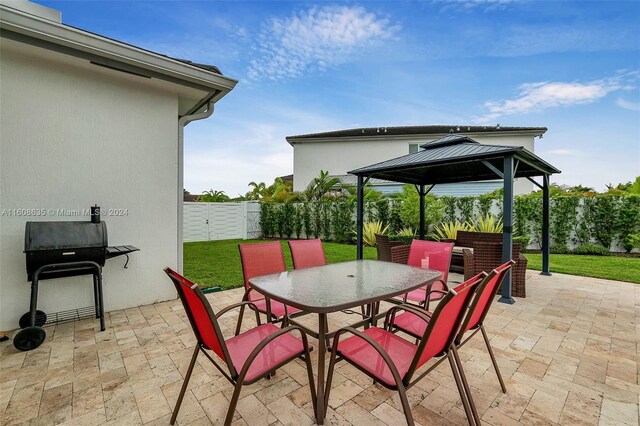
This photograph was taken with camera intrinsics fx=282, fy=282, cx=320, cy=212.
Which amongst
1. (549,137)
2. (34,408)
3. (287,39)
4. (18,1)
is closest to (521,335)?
(34,408)

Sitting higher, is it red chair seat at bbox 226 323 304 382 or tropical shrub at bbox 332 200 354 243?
tropical shrub at bbox 332 200 354 243

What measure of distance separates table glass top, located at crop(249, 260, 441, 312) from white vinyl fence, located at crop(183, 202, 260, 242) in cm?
1144

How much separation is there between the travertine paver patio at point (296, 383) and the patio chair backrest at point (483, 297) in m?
0.65

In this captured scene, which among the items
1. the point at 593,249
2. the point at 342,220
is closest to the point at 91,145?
the point at 342,220

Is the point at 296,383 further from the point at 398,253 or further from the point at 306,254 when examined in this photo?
the point at 398,253

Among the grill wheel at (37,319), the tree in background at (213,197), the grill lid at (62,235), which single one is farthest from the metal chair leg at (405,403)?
the tree in background at (213,197)

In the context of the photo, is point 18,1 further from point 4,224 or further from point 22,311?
point 22,311

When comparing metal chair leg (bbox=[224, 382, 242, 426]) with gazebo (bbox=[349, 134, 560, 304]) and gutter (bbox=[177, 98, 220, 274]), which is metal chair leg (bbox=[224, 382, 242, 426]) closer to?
gutter (bbox=[177, 98, 220, 274])

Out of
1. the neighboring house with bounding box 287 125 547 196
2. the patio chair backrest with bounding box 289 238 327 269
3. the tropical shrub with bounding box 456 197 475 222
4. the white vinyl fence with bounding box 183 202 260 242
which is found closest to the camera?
the patio chair backrest with bounding box 289 238 327 269

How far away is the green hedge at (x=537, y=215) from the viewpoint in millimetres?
9930

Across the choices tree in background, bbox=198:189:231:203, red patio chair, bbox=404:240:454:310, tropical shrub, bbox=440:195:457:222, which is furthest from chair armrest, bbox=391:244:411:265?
tree in background, bbox=198:189:231:203

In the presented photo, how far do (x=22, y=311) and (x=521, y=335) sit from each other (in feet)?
21.9

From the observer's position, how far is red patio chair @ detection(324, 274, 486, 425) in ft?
5.37

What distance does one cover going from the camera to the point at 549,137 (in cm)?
1642
